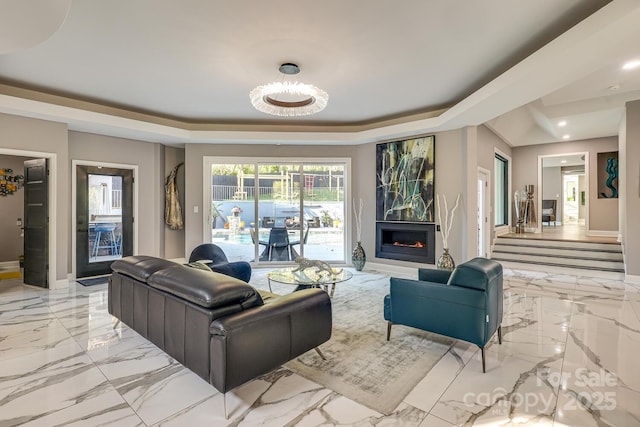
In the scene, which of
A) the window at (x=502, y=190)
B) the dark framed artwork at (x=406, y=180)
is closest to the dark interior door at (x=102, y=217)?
the dark framed artwork at (x=406, y=180)

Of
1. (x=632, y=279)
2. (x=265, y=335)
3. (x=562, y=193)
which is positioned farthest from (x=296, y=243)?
(x=562, y=193)

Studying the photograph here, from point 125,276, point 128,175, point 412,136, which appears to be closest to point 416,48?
point 412,136

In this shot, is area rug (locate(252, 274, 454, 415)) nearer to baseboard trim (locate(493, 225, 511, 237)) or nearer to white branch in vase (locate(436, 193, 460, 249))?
white branch in vase (locate(436, 193, 460, 249))

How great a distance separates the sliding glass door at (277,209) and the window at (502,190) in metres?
4.54

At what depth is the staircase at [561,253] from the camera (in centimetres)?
594

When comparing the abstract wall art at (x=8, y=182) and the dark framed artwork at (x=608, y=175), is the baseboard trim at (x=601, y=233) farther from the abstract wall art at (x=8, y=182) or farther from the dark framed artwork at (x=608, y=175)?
the abstract wall art at (x=8, y=182)

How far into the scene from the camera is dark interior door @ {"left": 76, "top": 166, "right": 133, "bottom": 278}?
5680 mm

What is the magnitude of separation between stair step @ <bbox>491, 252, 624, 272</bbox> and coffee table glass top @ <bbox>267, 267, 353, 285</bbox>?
4.62m

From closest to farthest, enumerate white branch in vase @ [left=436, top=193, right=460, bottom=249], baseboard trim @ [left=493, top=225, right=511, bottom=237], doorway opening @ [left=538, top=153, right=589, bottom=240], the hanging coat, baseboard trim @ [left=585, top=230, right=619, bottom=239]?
1. white branch in vase @ [left=436, top=193, right=460, bottom=249]
2. the hanging coat
3. baseboard trim @ [left=493, top=225, right=511, bottom=237]
4. baseboard trim @ [left=585, top=230, right=619, bottom=239]
5. doorway opening @ [left=538, top=153, right=589, bottom=240]

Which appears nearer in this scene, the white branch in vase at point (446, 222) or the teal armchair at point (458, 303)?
the teal armchair at point (458, 303)

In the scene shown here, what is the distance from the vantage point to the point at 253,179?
6.71m

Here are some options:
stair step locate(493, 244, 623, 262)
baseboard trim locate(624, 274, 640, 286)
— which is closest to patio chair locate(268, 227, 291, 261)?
stair step locate(493, 244, 623, 262)

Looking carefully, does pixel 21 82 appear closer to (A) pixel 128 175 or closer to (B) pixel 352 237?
(A) pixel 128 175

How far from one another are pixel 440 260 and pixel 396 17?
3.88 m
